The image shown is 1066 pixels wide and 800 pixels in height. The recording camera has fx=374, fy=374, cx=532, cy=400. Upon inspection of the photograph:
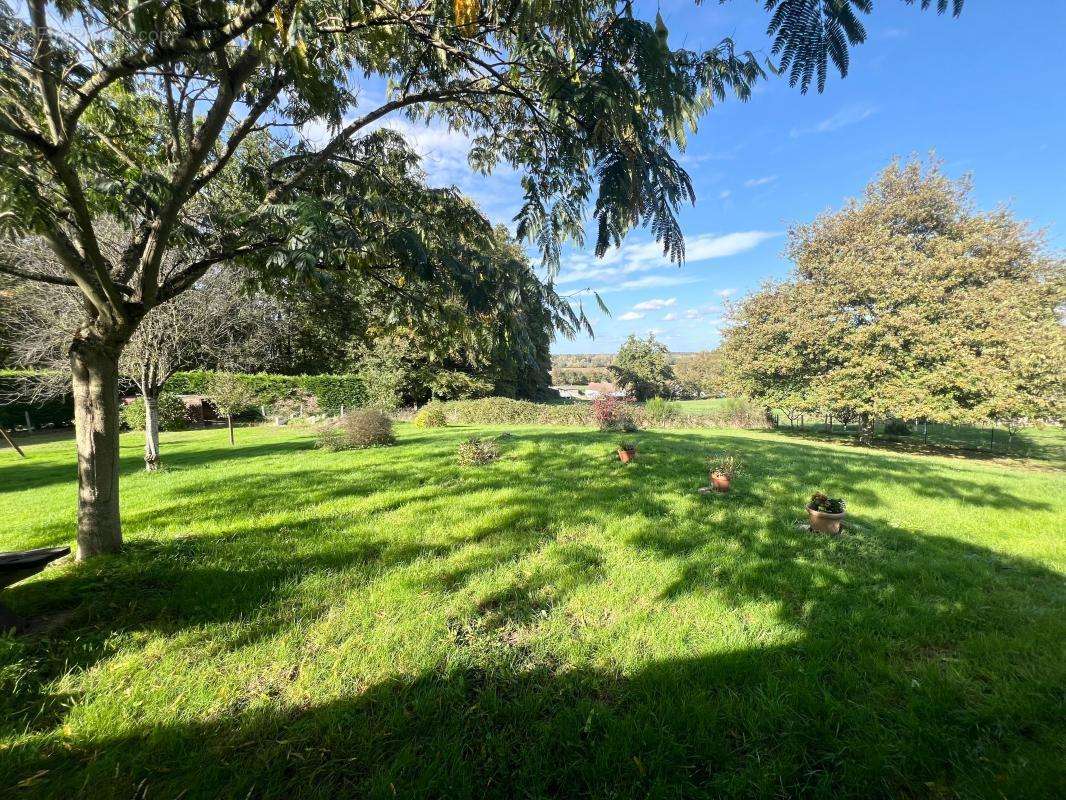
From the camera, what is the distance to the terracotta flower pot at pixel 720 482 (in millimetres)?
5754

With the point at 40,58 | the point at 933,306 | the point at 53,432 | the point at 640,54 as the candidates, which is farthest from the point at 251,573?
the point at 53,432

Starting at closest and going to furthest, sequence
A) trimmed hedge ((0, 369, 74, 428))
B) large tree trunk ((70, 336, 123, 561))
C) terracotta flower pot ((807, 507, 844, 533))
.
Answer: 1. large tree trunk ((70, 336, 123, 561))
2. terracotta flower pot ((807, 507, 844, 533))
3. trimmed hedge ((0, 369, 74, 428))

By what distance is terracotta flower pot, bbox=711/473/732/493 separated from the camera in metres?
5.75

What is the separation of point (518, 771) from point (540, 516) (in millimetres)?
2983

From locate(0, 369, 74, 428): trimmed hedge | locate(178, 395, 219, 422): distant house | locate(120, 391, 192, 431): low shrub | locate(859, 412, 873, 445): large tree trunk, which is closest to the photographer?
locate(0, 369, 74, 428): trimmed hedge

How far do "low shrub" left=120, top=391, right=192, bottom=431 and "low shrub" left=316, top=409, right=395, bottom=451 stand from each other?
13.4 m

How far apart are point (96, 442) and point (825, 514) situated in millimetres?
7525

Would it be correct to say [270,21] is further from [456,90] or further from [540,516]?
[540,516]

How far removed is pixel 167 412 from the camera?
1830 centimetres

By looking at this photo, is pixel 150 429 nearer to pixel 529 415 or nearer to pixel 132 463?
pixel 132 463

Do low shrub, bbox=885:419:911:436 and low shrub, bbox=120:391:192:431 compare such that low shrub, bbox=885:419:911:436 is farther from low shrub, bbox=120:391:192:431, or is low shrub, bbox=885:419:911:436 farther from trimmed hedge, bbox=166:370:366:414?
low shrub, bbox=120:391:192:431

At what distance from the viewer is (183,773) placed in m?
1.67

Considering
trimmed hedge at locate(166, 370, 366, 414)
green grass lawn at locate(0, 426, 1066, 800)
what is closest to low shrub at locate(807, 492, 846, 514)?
green grass lawn at locate(0, 426, 1066, 800)

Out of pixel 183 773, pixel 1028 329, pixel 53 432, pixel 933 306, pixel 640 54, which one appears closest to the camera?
pixel 183 773
